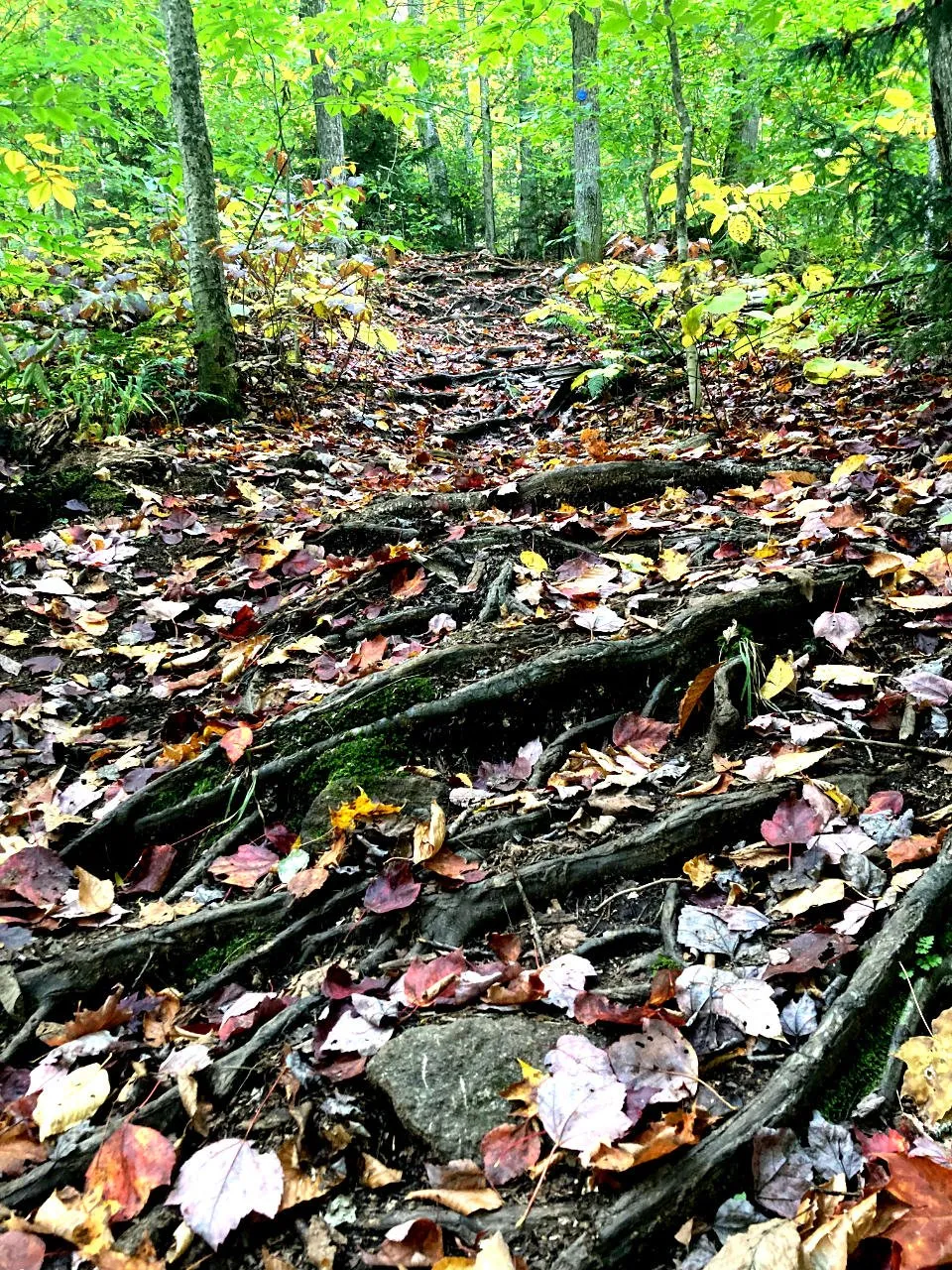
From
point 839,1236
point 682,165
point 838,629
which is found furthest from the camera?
point 682,165

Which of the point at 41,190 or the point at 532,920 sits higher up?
the point at 41,190

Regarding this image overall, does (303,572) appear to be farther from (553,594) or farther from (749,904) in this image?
(749,904)

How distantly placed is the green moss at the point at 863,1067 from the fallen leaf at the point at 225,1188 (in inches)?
39.1

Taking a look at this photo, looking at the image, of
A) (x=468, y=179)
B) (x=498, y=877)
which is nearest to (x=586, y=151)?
(x=468, y=179)

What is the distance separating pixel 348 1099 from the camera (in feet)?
5.17

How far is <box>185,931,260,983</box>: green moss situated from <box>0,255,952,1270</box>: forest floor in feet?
0.03

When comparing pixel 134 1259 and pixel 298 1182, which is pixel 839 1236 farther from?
pixel 134 1259

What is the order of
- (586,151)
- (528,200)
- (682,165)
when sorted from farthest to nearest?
(528,200) → (586,151) → (682,165)

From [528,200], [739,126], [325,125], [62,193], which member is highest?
[528,200]

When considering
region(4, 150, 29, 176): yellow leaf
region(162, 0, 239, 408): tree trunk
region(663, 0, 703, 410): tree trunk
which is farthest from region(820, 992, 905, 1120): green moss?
region(162, 0, 239, 408): tree trunk

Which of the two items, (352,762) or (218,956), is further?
(352,762)

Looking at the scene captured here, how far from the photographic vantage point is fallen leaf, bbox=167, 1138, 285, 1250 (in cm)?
139

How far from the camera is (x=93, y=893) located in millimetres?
2324

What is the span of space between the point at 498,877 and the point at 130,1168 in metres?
0.98
